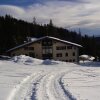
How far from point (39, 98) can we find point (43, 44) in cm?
6198

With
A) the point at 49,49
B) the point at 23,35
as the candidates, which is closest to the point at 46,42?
the point at 49,49

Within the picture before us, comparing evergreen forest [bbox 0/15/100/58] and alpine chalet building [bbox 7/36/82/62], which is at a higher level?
evergreen forest [bbox 0/15/100/58]

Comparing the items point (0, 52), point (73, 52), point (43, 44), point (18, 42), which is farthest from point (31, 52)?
point (18, 42)

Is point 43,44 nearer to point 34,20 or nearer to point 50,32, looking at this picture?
point 50,32

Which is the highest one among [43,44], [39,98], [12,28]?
[12,28]

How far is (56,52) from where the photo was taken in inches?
3044

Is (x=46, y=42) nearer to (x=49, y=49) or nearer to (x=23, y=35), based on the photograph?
(x=49, y=49)

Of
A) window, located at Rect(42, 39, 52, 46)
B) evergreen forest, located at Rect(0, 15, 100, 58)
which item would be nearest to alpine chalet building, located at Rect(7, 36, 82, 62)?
window, located at Rect(42, 39, 52, 46)

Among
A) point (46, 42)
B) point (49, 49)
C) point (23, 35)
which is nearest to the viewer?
point (46, 42)

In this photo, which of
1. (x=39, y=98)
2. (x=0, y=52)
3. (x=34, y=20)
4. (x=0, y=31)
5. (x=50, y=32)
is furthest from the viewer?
(x=34, y=20)

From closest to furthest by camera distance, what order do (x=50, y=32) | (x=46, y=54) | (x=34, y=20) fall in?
(x=46, y=54), (x=50, y=32), (x=34, y=20)

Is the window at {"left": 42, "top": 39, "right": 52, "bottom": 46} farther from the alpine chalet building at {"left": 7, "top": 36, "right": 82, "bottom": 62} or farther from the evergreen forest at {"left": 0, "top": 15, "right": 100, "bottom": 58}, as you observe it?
the evergreen forest at {"left": 0, "top": 15, "right": 100, "bottom": 58}

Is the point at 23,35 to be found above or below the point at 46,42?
above

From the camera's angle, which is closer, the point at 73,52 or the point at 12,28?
the point at 73,52
